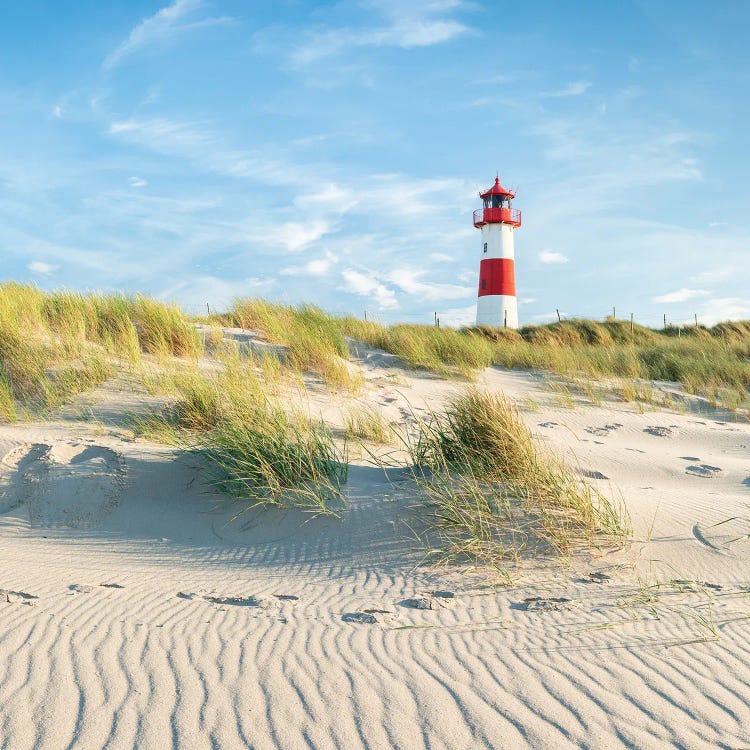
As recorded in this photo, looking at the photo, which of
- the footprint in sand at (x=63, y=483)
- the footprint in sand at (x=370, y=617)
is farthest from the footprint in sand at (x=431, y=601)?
the footprint in sand at (x=63, y=483)

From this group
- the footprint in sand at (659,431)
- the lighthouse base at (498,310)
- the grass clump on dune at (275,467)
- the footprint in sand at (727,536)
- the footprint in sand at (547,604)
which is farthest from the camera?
the lighthouse base at (498,310)

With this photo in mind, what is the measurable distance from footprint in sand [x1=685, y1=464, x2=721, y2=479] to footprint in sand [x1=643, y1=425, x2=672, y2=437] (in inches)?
61.8

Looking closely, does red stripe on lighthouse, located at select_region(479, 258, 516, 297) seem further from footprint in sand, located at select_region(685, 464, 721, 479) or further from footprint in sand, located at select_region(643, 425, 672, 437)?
footprint in sand, located at select_region(685, 464, 721, 479)

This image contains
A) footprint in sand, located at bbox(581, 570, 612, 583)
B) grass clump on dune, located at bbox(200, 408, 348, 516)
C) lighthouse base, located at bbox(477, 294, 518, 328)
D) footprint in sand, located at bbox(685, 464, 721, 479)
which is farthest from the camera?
lighthouse base, located at bbox(477, 294, 518, 328)

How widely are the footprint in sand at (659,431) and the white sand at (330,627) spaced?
2764mm

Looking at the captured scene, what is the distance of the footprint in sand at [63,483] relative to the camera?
4812 millimetres

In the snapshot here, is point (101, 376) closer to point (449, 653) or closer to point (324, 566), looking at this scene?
point (324, 566)

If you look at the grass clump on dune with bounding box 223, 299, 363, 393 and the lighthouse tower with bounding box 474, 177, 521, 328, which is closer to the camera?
the grass clump on dune with bounding box 223, 299, 363, 393

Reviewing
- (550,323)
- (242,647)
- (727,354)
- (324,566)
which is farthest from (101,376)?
(550,323)

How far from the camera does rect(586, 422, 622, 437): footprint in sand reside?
26.2 ft

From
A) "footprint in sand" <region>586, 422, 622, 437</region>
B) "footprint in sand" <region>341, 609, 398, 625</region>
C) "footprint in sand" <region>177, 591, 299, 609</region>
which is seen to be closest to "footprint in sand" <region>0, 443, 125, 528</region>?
"footprint in sand" <region>177, 591, 299, 609</region>

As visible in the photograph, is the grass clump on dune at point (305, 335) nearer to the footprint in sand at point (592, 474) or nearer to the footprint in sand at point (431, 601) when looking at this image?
the footprint in sand at point (592, 474)

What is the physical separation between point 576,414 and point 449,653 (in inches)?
264

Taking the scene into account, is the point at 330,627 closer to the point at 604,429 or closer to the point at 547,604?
the point at 547,604
